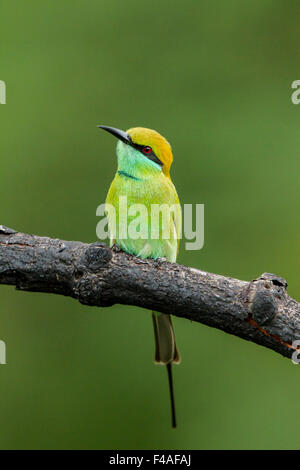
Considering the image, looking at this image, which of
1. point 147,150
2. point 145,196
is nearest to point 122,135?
point 147,150

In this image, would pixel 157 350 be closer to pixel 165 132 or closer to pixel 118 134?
pixel 118 134

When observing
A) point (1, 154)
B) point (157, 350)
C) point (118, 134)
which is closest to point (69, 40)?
point (1, 154)

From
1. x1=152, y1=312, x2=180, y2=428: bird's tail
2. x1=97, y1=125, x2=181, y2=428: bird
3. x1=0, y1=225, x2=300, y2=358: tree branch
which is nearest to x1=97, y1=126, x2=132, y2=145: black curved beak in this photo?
x1=97, y1=125, x2=181, y2=428: bird

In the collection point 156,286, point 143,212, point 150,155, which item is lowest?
point 156,286

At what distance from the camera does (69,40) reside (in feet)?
12.9

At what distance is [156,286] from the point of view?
1923mm

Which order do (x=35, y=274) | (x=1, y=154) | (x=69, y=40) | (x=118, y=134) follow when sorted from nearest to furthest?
(x=35, y=274)
(x=118, y=134)
(x=1, y=154)
(x=69, y=40)

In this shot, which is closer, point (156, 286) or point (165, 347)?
point (156, 286)

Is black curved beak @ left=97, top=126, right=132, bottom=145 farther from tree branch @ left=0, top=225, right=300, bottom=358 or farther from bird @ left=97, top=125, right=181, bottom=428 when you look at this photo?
tree branch @ left=0, top=225, right=300, bottom=358

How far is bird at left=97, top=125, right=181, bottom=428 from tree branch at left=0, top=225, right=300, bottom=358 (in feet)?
1.50

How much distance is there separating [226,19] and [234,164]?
95 cm

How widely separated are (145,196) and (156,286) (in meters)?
0.63

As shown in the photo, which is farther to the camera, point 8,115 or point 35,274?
point 8,115

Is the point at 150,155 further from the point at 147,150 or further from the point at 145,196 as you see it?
the point at 145,196
